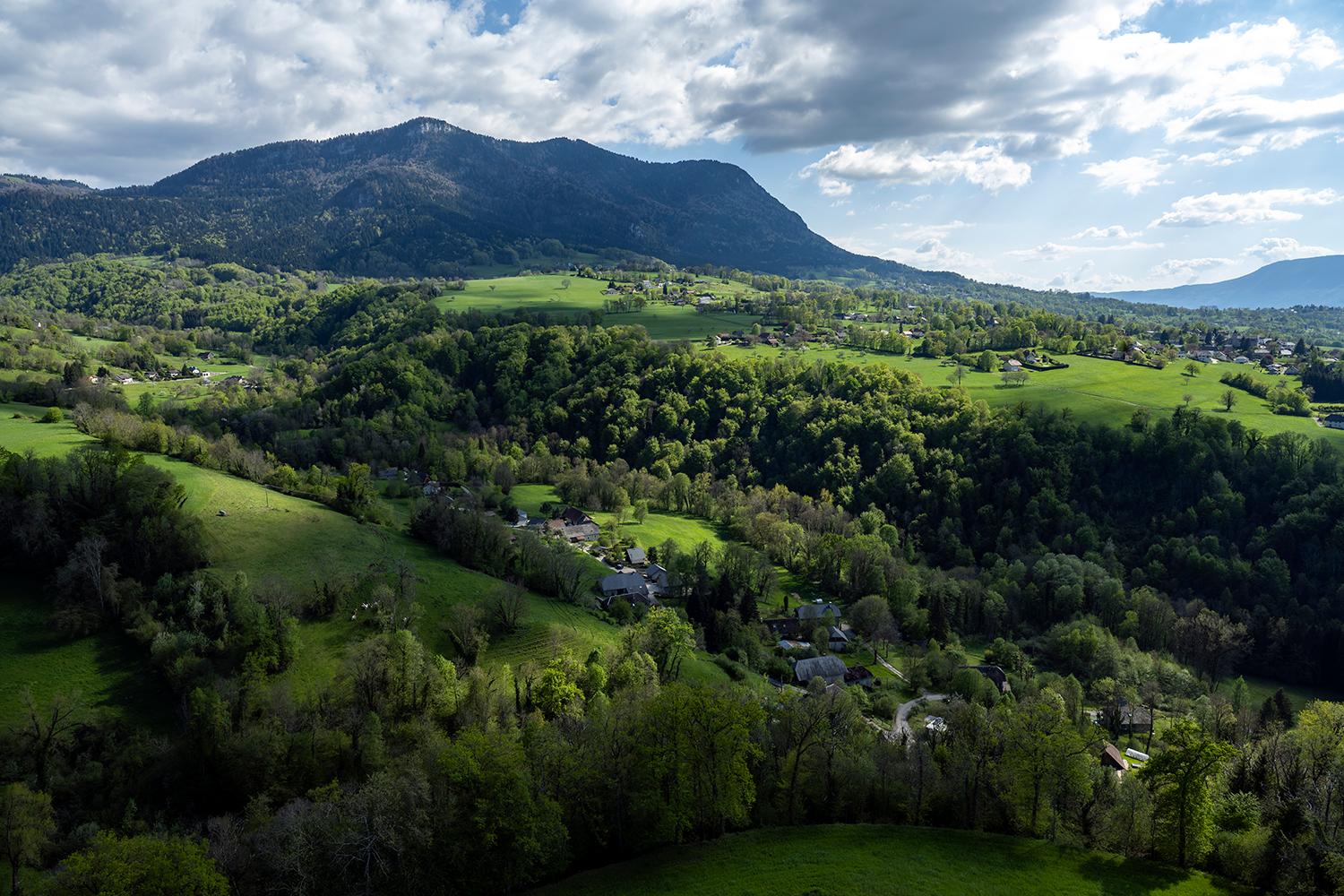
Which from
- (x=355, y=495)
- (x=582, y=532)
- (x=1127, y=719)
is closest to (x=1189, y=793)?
(x=1127, y=719)

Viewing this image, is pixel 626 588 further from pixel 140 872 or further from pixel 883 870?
pixel 140 872

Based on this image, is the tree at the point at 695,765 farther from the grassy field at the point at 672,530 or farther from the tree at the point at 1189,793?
the grassy field at the point at 672,530

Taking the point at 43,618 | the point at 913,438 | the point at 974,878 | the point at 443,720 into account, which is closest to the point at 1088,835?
the point at 974,878

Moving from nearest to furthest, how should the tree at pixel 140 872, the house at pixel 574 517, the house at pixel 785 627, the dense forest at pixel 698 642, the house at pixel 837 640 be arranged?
the tree at pixel 140 872, the dense forest at pixel 698 642, the house at pixel 837 640, the house at pixel 785 627, the house at pixel 574 517

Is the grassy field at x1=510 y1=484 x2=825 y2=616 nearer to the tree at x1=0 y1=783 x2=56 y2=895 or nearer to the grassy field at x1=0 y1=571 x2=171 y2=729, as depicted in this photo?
the grassy field at x1=0 y1=571 x2=171 y2=729

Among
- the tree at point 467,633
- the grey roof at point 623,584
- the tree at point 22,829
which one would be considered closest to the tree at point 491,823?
the tree at point 22,829

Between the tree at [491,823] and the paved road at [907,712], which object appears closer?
the tree at [491,823]
